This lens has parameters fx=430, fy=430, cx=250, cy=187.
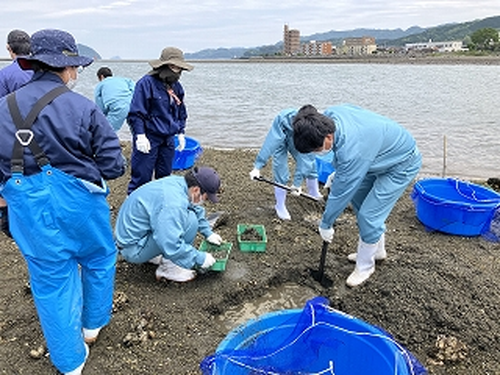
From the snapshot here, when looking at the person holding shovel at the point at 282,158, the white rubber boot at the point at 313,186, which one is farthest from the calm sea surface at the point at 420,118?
the person holding shovel at the point at 282,158

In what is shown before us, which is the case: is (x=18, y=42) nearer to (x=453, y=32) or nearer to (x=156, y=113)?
(x=156, y=113)

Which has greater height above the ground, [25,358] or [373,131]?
[373,131]

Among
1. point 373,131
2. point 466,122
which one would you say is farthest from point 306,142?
point 466,122

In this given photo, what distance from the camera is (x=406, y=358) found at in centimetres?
244

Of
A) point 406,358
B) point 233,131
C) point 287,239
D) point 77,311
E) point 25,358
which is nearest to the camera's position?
point 406,358

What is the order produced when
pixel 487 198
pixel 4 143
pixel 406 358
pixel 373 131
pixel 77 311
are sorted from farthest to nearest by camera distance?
pixel 487 198, pixel 373 131, pixel 77 311, pixel 406 358, pixel 4 143

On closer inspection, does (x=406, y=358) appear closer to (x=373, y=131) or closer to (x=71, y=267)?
(x=373, y=131)

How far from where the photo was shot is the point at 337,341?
2889 mm

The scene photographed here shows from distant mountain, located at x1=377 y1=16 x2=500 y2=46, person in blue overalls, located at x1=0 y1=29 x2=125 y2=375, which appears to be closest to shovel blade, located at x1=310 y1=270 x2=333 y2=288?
person in blue overalls, located at x1=0 y1=29 x2=125 y2=375

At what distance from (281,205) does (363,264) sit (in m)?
1.66

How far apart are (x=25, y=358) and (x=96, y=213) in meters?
1.31

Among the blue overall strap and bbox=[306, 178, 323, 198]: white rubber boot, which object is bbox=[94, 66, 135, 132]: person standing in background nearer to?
bbox=[306, 178, 323, 198]: white rubber boot

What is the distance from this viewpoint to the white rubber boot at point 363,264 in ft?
13.0

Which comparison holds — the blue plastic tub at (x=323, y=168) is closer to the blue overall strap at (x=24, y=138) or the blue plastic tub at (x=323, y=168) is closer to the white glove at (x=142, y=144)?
the white glove at (x=142, y=144)
